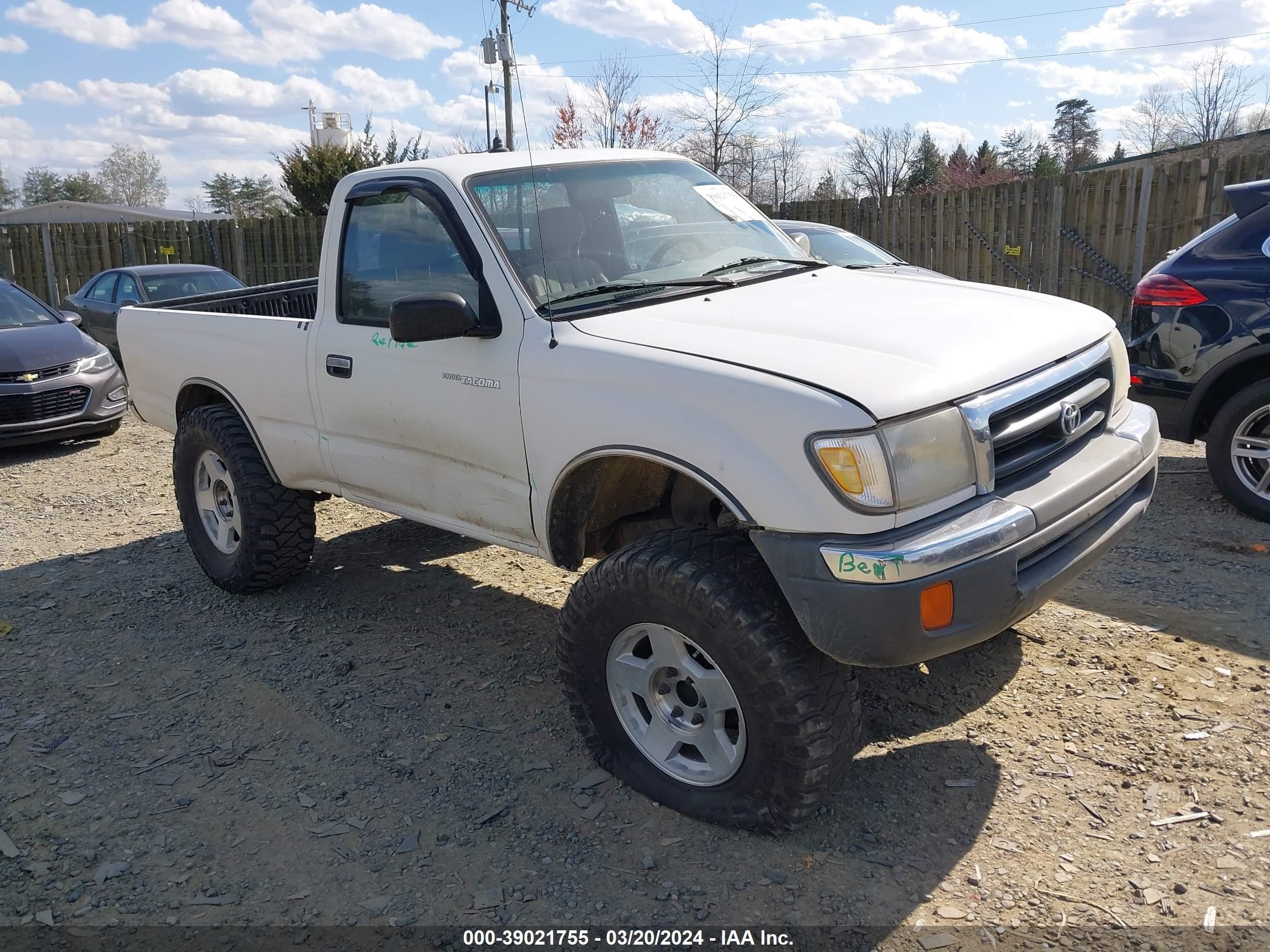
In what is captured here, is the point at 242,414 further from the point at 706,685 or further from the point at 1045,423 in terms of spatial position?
the point at 1045,423

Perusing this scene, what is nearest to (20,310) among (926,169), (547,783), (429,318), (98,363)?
(98,363)

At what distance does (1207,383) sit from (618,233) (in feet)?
12.4

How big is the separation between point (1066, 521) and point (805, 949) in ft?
4.72

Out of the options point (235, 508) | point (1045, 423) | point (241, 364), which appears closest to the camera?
point (1045, 423)

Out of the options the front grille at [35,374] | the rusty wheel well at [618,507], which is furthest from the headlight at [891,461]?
the front grille at [35,374]

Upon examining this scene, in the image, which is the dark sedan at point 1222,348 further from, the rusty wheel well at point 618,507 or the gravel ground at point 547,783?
the rusty wheel well at point 618,507

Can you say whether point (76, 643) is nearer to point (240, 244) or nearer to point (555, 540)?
point (555, 540)

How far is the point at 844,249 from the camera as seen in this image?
8.87m

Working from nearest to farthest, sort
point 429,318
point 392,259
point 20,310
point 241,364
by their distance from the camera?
point 429,318 < point 392,259 < point 241,364 < point 20,310

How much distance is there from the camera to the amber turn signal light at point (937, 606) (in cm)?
266

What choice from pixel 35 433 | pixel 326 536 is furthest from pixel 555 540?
pixel 35 433

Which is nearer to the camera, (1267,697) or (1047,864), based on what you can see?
(1047,864)

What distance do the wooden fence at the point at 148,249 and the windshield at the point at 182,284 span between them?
7.20m

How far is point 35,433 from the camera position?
353 inches
